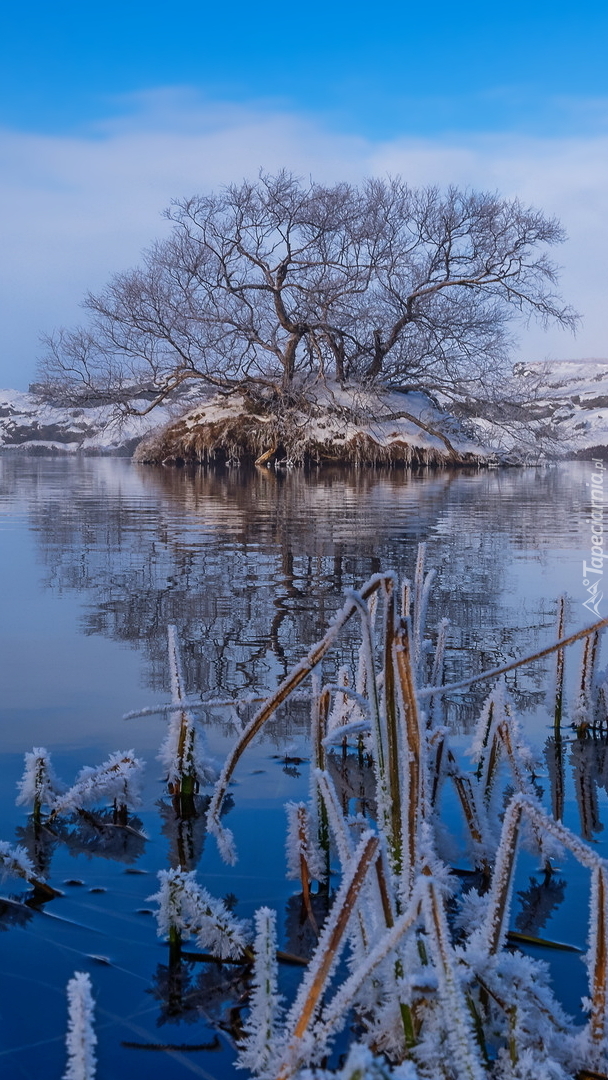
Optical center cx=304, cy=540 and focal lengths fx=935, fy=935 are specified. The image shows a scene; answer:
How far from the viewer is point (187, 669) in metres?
4.73

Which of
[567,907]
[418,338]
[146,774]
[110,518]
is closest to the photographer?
[567,907]

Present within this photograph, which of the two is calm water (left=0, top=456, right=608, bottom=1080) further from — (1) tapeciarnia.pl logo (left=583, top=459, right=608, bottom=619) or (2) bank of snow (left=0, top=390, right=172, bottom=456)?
(2) bank of snow (left=0, top=390, right=172, bottom=456)

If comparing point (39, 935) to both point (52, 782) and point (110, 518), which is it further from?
point (110, 518)

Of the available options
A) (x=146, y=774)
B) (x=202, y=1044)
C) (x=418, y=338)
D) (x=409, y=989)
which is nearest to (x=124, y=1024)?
(x=202, y=1044)

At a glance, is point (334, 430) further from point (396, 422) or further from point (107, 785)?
point (107, 785)

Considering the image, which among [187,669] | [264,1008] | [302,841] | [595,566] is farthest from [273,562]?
[264,1008]

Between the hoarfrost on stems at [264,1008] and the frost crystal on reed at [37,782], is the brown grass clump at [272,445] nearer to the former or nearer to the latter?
the frost crystal on reed at [37,782]

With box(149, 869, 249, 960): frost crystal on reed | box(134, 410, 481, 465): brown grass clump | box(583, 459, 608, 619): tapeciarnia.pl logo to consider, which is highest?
box(134, 410, 481, 465): brown grass clump

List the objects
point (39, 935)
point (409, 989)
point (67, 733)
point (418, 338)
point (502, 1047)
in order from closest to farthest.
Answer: point (409, 989) < point (502, 1047) < point (39, 935) < point (67, 733) < point (418, 338)

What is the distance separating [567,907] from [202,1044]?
108cm

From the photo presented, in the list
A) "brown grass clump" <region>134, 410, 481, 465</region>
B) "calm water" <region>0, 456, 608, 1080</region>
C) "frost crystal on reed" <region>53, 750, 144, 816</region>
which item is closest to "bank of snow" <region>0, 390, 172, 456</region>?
"brown grass clump" <region>134, 410, 481, 465</region>

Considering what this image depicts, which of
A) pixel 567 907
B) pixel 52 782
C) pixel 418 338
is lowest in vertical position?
pixel 567 907

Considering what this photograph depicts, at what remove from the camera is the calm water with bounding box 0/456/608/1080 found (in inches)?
80.0

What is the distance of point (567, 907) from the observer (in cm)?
247
